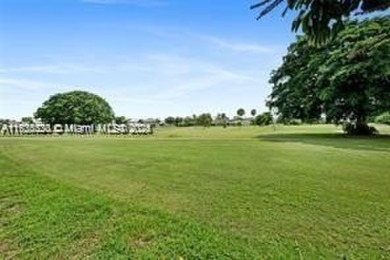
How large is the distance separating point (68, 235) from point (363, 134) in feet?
105

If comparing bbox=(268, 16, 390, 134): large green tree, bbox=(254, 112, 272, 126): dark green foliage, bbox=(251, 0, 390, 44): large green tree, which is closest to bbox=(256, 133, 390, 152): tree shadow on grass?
bbox=(268, 16, 390, 134): large green tree

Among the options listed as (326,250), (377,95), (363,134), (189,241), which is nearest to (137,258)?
(189,241)

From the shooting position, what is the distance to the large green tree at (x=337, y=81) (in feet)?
92.8

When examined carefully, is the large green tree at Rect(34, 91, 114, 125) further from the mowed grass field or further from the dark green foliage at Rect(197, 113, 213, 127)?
the mowed grass field

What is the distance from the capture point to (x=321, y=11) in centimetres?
471

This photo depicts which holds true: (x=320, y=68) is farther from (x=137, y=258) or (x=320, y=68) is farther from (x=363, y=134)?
(x=137, y=258)

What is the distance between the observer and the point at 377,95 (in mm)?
29891

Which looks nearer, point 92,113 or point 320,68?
point 320,68

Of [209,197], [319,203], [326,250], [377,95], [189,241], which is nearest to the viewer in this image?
[326,250]

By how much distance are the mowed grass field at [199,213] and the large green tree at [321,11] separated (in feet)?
8.24

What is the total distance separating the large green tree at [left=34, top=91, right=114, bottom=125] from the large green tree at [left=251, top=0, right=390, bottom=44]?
81119 mm

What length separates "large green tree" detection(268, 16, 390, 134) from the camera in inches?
1114

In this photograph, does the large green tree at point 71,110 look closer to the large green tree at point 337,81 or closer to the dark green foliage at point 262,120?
the dark green foliage at point 262,120

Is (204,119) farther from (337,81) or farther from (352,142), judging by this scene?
(352,142)
